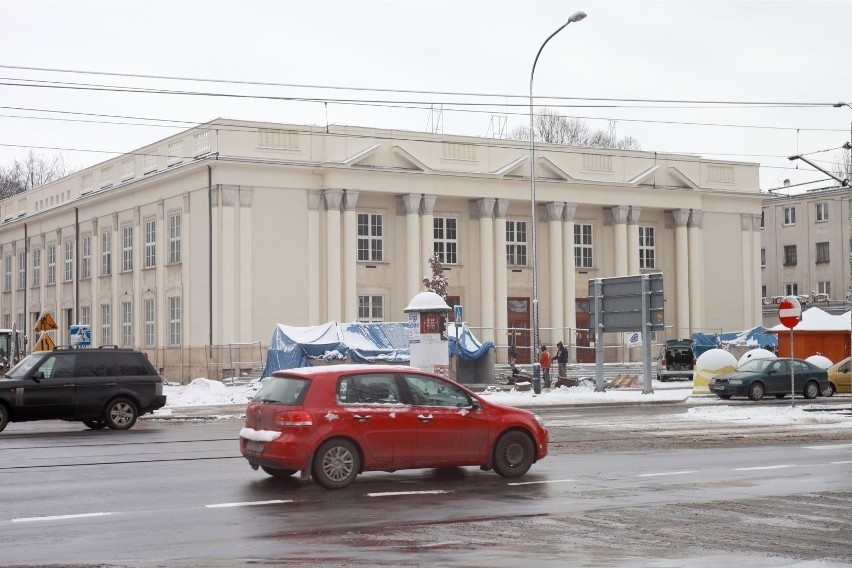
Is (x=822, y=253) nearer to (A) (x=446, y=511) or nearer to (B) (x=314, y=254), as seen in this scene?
(B) (x=314, y=254)

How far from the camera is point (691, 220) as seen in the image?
68.8 m

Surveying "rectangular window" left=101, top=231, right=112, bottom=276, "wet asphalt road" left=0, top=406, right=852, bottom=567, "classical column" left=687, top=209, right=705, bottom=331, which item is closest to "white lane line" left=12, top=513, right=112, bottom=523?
"wet asphalt road" left=0, top=406, right=852, bottom=567

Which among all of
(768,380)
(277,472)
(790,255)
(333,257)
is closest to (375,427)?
(277,472)

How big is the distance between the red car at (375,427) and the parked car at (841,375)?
28.4 meters

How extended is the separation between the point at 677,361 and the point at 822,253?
39.4 meters

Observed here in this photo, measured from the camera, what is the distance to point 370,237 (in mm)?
60688

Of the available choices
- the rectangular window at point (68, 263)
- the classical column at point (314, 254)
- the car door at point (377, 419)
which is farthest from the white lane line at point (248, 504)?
the rectangular window at point (68, 263)

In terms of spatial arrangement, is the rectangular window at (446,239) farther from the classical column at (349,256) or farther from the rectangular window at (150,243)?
the rectangular window at (150,243)

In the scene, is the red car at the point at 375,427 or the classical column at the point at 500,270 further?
the classical column at the point at 500,270

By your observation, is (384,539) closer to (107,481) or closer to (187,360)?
(107,481)

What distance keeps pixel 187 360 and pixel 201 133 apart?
1025cm

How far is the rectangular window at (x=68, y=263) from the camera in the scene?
69.9 m

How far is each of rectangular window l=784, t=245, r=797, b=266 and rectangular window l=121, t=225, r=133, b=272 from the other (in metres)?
51.4

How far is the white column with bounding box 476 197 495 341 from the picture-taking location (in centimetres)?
6238
